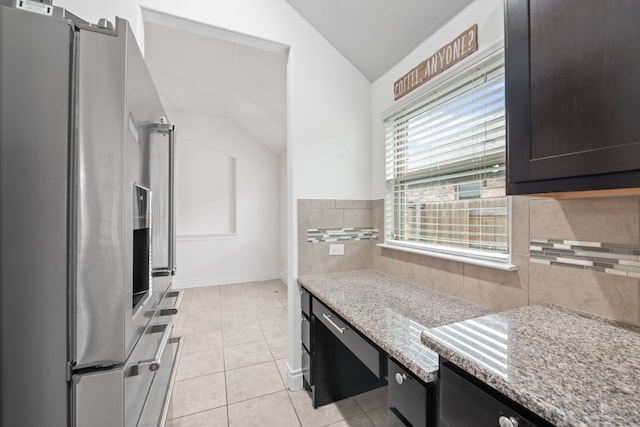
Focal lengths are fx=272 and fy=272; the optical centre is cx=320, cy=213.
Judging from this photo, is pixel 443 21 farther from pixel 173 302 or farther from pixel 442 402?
pixel 173 302

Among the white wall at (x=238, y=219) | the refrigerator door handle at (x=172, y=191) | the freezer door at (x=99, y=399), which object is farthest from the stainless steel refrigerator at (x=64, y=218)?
the white wall at (x=238, y=219)

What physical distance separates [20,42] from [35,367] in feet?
2.60

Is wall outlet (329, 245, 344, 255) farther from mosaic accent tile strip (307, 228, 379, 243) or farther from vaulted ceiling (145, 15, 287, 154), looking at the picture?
vaulted ceiling (145, 15, 287, 154)

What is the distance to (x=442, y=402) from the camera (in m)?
0.81

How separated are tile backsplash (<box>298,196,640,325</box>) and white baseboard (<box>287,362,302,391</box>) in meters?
1.18

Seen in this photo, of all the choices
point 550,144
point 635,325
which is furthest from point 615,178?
point 635,325

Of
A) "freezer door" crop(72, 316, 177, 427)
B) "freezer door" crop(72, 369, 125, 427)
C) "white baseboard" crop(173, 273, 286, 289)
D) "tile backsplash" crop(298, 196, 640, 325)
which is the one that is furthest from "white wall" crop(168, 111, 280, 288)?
"freezer door" crop(72, 369, 125, 427)

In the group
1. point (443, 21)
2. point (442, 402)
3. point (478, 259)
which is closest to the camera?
point (442, 402)

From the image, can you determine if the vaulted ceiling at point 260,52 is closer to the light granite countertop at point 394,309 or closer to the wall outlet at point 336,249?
the wall outlet at point 336,249

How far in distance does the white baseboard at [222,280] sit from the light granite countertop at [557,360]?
4339mm

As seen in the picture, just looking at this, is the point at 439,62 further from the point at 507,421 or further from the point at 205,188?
the point at 205,188

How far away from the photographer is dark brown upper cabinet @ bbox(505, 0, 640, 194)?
2.19ft

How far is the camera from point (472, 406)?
713mm

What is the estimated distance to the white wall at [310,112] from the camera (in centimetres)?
190
